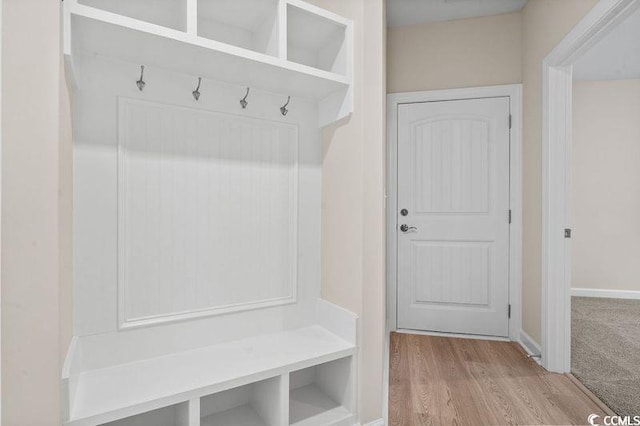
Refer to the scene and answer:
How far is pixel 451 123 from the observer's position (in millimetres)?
2883

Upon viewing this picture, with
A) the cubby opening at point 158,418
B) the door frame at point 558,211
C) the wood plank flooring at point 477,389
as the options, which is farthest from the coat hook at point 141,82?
the door frame at point 558,211

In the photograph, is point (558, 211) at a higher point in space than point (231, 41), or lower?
lower

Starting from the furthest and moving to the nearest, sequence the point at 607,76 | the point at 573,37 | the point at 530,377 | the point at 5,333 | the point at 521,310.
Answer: the point at 607,76
the point at 521,310
the point at 530,377
the point at 573,37
the point at 5,333

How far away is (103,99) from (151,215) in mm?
491

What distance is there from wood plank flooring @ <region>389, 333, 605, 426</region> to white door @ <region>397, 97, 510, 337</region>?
322 mm

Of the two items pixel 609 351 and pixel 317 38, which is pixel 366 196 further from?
pixel 609 351

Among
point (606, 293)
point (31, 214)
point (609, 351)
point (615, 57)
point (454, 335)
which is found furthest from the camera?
point (606, 293)

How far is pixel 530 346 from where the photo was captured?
2539 mm

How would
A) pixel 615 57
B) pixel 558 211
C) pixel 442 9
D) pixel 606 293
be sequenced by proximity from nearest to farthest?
pixel 558 211
pixel 442 9
pixel 615 57
pixel 606 293

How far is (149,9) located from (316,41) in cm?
77

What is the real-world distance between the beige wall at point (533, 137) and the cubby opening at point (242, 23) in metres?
1.84

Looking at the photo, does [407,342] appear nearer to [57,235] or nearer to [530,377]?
[530,377]

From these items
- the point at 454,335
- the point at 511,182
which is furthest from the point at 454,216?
the point at 454,335

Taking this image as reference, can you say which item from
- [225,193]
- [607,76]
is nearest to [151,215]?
[225,193]
